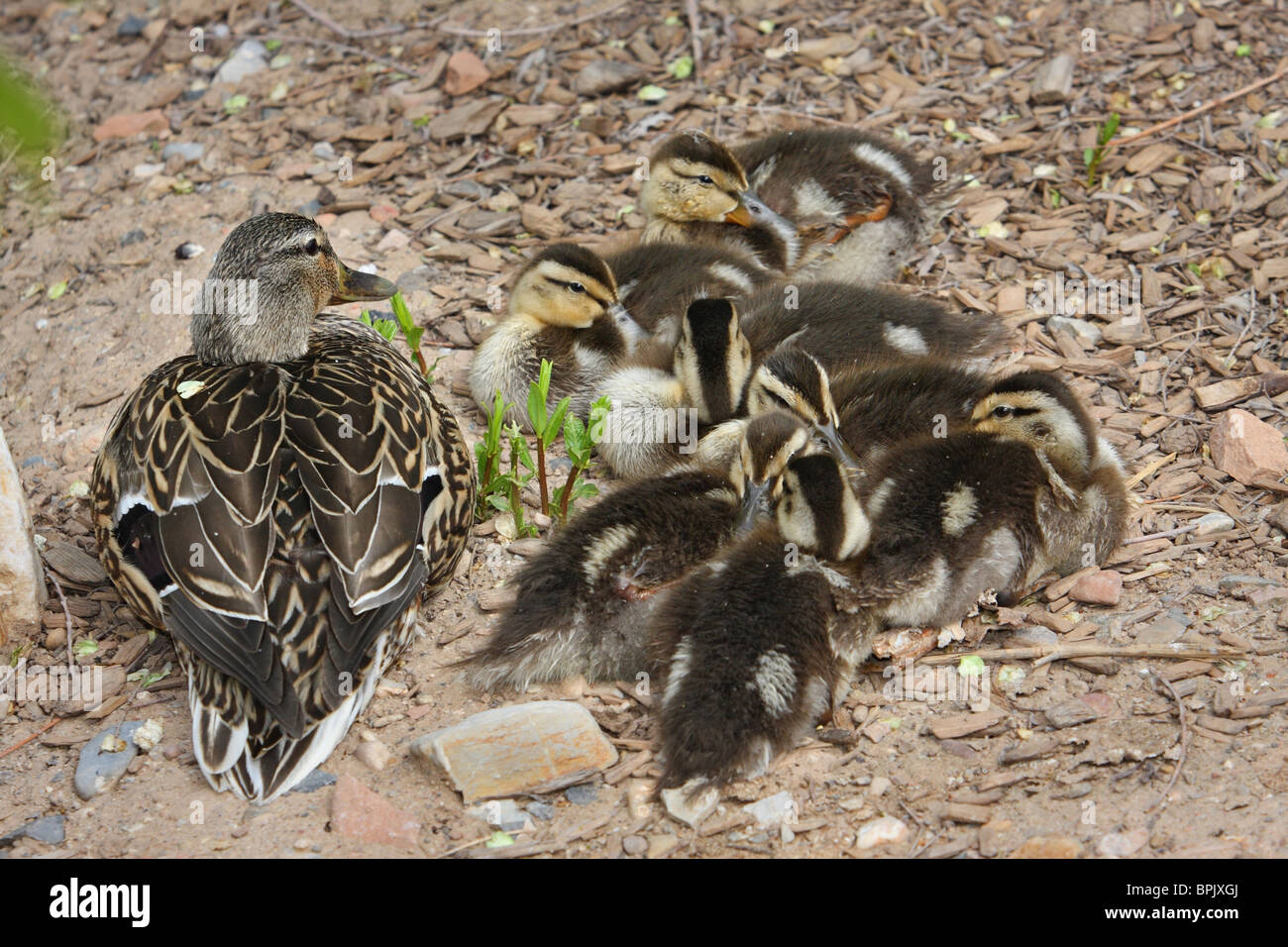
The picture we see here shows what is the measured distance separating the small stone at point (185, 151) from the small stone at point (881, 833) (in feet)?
15.3

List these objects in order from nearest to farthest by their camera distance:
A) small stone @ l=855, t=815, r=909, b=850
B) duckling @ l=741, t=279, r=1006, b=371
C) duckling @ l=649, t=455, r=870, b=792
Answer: small stone @ l=855, t=815, r=909, b=850 < duckling @ l=649, t=455, r=870, b=792 < duckling @ l=741, t=279, r=1006, b=371

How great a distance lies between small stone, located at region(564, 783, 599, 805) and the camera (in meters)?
3.12

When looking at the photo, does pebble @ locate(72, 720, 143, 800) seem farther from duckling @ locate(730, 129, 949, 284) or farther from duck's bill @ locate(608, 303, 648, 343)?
duckling @ locate(730, 129, 949, 284)

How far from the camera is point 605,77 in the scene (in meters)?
6.13

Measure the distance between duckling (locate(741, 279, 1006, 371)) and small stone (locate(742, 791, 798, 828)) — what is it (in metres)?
1.74

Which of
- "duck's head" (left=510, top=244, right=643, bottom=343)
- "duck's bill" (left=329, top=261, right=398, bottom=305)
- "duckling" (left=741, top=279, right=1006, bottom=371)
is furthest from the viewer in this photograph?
"duck's head" (left=510, top=244, right=643, bottom=343)

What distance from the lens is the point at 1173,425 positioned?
4.31 m

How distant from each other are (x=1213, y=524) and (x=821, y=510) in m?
1.37

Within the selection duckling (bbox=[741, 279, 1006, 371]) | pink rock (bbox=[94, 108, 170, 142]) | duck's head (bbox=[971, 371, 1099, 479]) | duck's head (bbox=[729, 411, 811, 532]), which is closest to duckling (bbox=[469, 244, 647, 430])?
duckling (bbox=[741, 279, 1006, 371])

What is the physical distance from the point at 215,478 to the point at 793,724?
1.57 metres

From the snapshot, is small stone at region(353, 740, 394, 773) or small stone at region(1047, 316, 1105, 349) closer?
small stone at region(353, 740, 394, 773)

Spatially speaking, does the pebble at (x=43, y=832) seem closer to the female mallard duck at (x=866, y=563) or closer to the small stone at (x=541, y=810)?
the small stone at (x=541, y=810)

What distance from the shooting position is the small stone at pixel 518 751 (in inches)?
122

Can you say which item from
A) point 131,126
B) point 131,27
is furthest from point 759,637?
point 131,27
